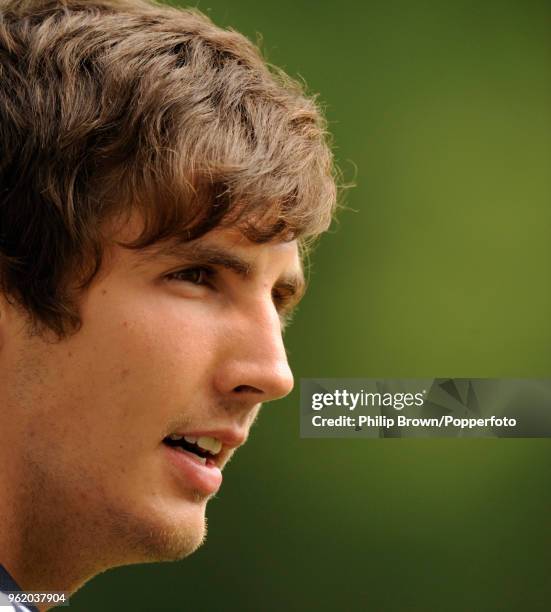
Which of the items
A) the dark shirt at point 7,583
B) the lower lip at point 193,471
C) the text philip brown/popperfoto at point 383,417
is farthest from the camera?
the text philip brown/popperfoto at point 383,417

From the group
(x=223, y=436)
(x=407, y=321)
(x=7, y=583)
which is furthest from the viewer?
(x=407, y=321)

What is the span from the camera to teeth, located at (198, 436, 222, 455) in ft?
3.34

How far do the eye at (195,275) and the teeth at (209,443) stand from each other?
17 centimetres

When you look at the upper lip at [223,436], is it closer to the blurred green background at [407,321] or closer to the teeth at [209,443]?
the teeth at [209,443]

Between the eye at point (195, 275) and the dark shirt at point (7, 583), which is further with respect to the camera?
the eye at point (195, 275)

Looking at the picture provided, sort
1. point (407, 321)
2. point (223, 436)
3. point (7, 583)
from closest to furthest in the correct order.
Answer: point (7, 583) → point (223, 436) → point (407, 321)

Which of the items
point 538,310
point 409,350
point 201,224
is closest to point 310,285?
point 409,350

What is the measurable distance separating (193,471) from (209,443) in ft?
0.12

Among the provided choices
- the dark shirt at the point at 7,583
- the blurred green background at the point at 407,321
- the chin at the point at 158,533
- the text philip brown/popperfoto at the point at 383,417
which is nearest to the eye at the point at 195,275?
the chin at the point at 158,533

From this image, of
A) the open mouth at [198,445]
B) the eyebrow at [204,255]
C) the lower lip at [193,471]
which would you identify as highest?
the eyebrow at [204,255]

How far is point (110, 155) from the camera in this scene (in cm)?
100

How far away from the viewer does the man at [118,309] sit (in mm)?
972

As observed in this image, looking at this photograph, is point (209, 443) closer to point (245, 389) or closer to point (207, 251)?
point (245, 389)

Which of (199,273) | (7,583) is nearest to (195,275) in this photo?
(199,273)
